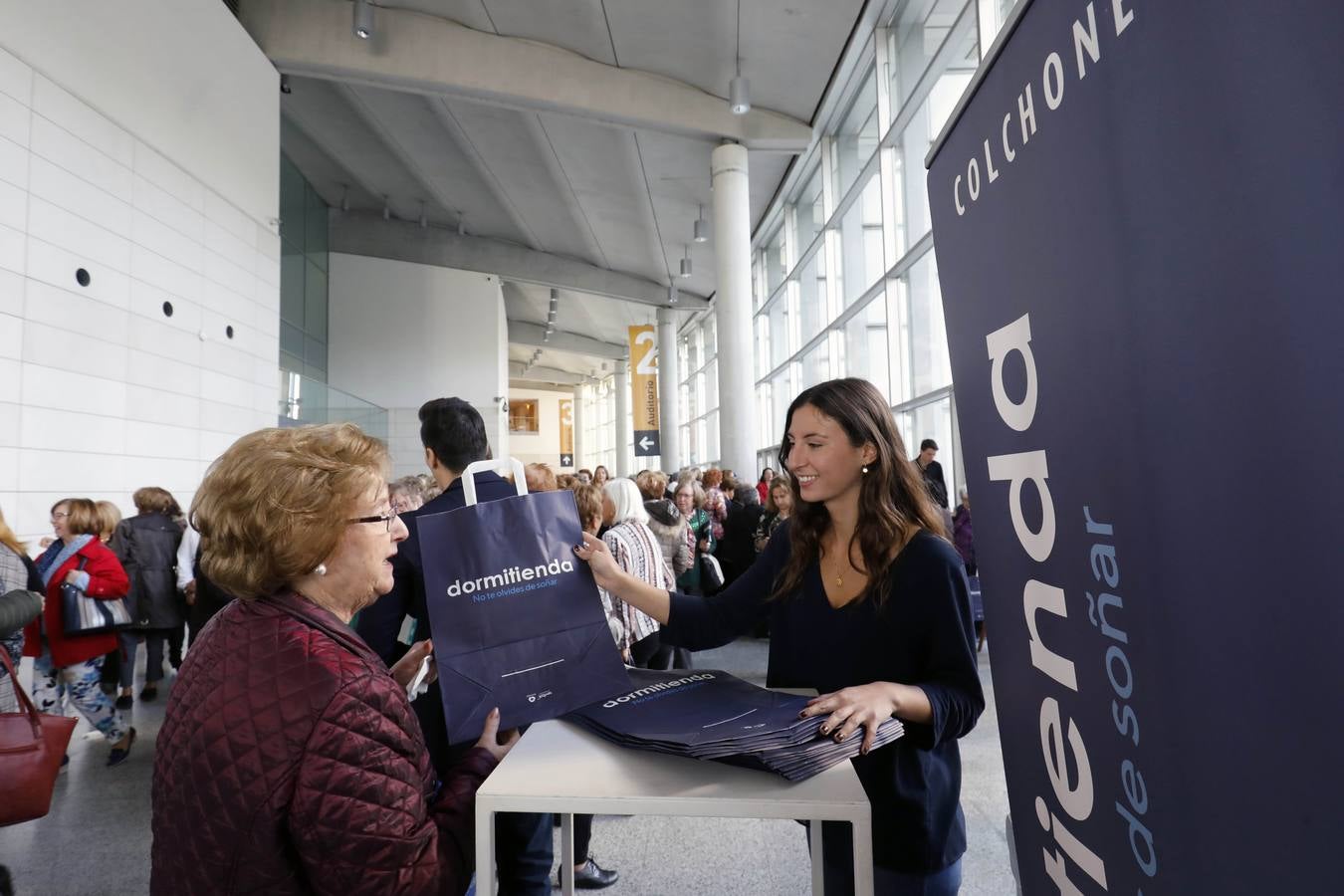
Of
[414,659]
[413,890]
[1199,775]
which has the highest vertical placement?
[1199,775]

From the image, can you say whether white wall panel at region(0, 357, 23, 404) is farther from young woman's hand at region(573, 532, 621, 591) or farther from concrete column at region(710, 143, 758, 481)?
concrete column at region(710, 143, 758, 481)

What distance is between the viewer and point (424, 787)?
1114 mm

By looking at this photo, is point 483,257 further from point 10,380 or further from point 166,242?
point 10,380

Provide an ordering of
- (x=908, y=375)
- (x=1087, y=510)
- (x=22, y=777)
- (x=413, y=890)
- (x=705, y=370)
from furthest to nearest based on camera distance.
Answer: (x=705, y=370) → (x=908, y=375) → (x=22, y=777) → (x=413, y=890) → (x=1087, y=510)

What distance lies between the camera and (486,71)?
9156mm

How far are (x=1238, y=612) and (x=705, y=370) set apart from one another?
18.5 metres

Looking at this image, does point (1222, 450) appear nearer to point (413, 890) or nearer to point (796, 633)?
point (413, 890)

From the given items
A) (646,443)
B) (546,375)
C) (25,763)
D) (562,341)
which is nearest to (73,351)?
(25,763)

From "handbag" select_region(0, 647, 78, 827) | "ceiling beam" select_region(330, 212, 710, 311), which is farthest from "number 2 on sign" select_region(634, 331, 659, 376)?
"handbag" select_region(0, 647, 78, 827)

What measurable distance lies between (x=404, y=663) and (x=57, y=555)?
136 inches

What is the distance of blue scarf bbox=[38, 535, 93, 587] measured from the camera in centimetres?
377

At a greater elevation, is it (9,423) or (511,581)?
(9,423)

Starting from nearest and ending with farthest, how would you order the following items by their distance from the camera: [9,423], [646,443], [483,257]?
[9,423], [646,443], [483,257]

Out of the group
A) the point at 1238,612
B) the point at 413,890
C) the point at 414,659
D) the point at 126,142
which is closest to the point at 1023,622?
the point at 1238,612
